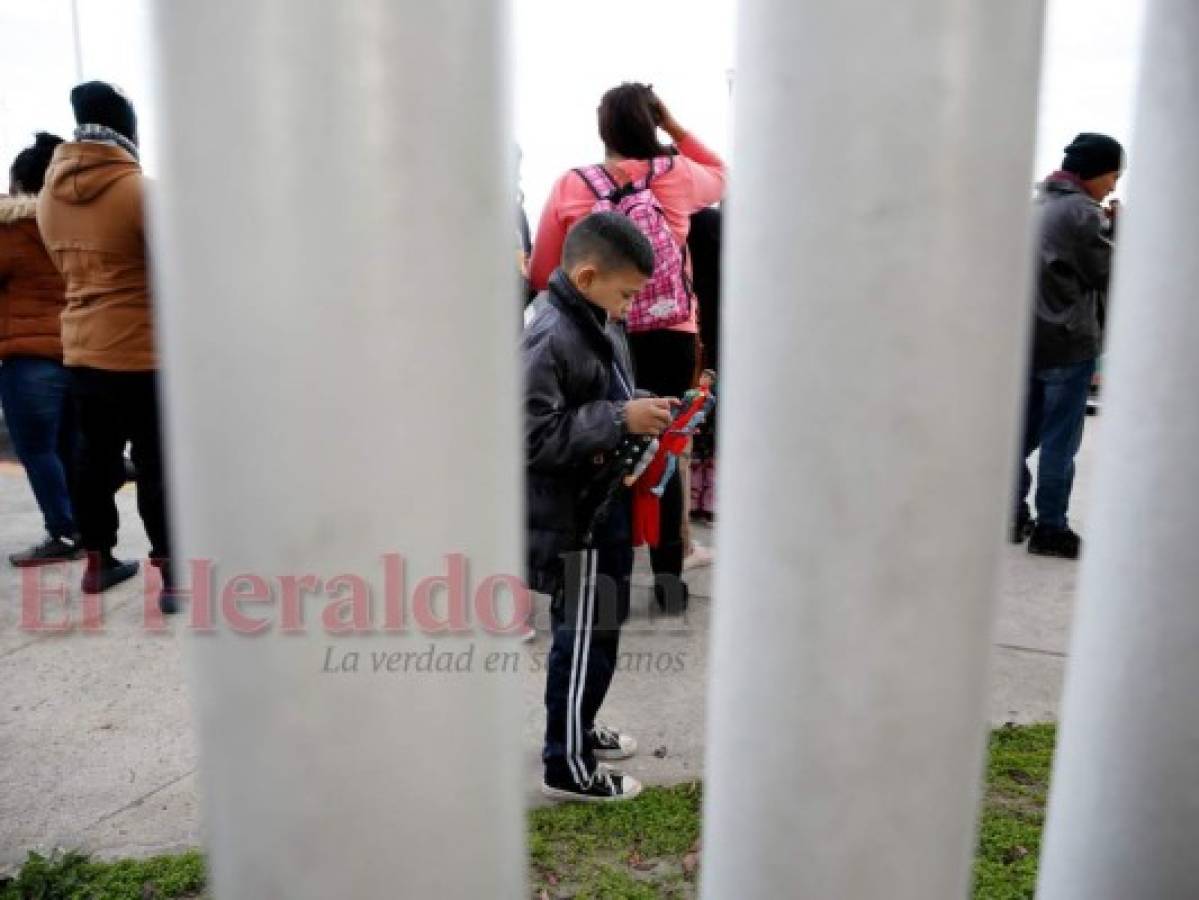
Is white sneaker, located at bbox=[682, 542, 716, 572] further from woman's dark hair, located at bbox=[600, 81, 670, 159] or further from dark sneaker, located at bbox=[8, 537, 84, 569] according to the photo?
dark sneaker, located at bbox=[8, 537, 84, 569]

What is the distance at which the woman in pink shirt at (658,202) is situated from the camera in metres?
4.18

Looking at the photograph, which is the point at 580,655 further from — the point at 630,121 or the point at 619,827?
the point at 630,121

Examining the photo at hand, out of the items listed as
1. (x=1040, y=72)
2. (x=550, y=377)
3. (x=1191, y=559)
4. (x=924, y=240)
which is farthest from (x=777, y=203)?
(x=550, y=377)

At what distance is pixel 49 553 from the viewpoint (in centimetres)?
530

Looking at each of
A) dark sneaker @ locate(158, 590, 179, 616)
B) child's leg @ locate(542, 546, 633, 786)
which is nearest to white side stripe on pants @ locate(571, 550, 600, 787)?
child's leg @ locate(542, 546, 633, 786)

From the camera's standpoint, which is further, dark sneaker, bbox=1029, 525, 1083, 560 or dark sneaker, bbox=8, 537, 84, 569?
dark sneaker, bbox=1029, 525, 1083, 560

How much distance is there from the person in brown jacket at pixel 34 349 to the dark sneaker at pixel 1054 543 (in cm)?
469

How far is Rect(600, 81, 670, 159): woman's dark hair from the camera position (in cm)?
418

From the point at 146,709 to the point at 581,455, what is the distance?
192cm

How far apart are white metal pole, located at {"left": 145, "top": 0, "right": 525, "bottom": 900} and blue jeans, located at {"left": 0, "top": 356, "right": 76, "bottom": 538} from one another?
14.8 feet

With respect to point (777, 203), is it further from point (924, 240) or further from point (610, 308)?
point (610, 308)

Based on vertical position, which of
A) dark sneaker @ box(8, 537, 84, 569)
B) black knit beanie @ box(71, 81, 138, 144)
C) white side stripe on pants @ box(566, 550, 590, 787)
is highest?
black knit beanie @ box(71, 81, 138, 144)

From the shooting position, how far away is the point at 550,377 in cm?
283

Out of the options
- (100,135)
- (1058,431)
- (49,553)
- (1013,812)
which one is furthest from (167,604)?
(1058,431)
